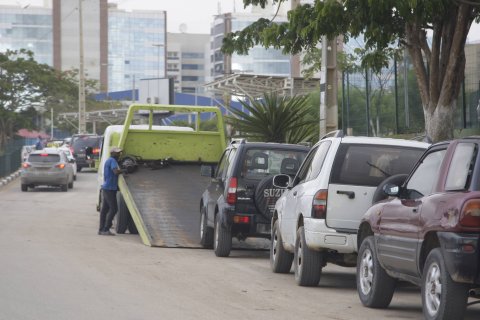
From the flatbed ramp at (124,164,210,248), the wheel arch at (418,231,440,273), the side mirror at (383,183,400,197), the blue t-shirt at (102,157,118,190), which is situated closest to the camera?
the wheel arch at (418,231,440,273)

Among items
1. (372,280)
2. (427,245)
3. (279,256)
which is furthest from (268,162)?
(427,245)

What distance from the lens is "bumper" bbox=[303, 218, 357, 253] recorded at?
12930mm

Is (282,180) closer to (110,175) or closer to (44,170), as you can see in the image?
(110,175)

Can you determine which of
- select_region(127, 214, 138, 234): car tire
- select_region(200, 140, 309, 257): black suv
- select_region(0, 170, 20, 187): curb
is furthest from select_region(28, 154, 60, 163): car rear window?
select_region(200, 140, 309, 257): black suv

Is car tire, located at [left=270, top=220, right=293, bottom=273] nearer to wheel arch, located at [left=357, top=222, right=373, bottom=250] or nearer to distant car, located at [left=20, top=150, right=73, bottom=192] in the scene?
wheel arch, located at [left=357, top=222, right=373, bottom=250]

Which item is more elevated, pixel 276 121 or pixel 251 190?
pixel 276 121

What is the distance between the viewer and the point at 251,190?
17391 mm

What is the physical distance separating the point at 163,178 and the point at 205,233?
14.8 feet

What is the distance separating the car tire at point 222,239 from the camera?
17.7m

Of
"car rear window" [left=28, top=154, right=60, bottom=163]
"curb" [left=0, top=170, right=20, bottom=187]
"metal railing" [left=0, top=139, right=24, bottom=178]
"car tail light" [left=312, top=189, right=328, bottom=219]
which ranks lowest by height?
"curb" [left=0, top=170, right=20, bottom=187]

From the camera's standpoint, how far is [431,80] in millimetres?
18781

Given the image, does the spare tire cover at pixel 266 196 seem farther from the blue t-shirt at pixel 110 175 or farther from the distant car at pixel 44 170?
the distant car at pixel 44 170

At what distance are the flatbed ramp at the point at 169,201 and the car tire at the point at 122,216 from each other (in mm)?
511

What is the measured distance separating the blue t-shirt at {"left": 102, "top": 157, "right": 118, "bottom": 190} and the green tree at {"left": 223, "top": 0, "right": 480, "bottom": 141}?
4.58 meters
